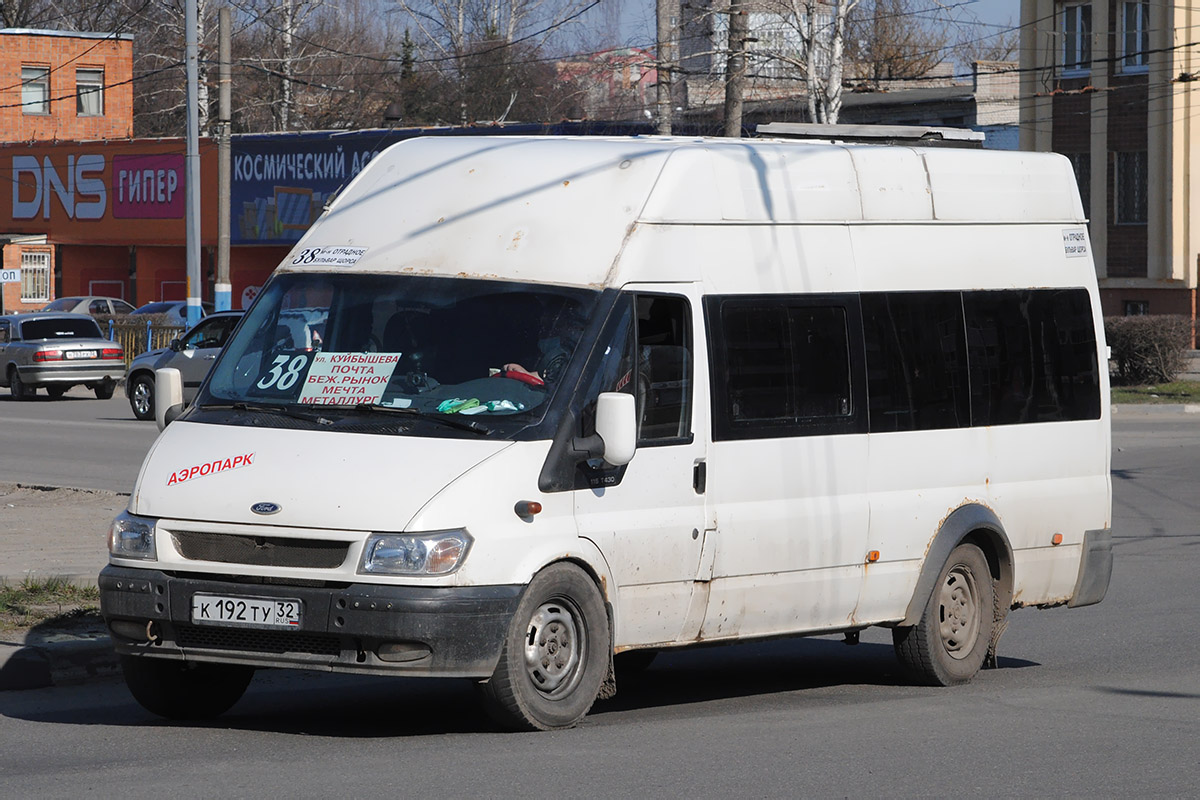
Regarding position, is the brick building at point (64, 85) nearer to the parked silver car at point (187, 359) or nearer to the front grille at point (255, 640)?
the parked silver car at point (187, 359)

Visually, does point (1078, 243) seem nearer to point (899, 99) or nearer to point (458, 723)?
point (458, 723)

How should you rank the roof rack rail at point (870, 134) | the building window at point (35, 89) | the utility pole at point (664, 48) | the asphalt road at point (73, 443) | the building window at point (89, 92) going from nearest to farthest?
the roof rack rail at point (870, 134) → the asphalt road at point (73, 443) → the utility pole at point (664, 48) → the building window at point (35, 89) → the building window at point (89, 92)

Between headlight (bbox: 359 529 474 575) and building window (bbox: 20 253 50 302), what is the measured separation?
53.0 metres

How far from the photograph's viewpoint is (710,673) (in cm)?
924

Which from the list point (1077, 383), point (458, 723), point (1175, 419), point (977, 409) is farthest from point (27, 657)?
point (1175, 419)

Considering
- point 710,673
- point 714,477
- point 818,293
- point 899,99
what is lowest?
point 710,673

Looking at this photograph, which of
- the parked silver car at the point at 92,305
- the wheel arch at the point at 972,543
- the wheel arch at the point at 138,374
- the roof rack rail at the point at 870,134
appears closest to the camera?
the wheel arch at the point at 972,543

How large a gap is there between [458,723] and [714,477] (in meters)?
1.53

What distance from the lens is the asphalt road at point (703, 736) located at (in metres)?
6.04

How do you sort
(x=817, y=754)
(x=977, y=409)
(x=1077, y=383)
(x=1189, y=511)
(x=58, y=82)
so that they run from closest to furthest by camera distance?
(x=817, y=754) < (x=977, y=409) < (x=1077, y=383) < (x=1189, y=511) < (x=58, y=82)

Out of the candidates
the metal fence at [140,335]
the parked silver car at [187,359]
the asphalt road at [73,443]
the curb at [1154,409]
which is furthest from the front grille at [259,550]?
the metal fence at [140,335]

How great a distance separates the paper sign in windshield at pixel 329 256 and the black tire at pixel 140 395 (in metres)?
21.4

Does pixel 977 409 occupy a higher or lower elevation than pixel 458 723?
higher

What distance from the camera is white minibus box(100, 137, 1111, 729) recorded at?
6.62 metres
